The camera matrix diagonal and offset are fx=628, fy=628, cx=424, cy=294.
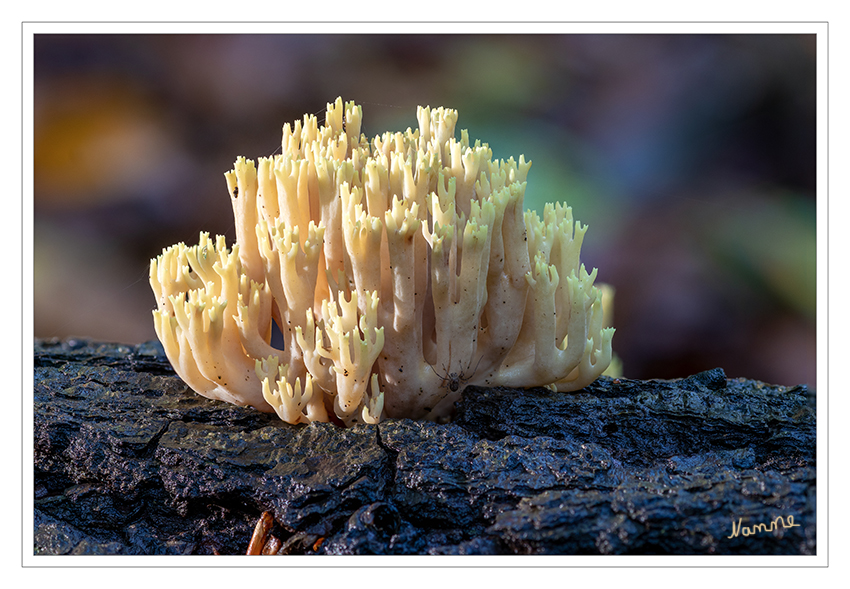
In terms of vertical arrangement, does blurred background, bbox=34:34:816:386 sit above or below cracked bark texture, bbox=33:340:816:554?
above

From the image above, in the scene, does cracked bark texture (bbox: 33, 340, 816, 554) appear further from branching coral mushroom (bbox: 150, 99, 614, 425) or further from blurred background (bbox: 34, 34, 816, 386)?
blurred background (bbox: 34, 34, 816, 386)
